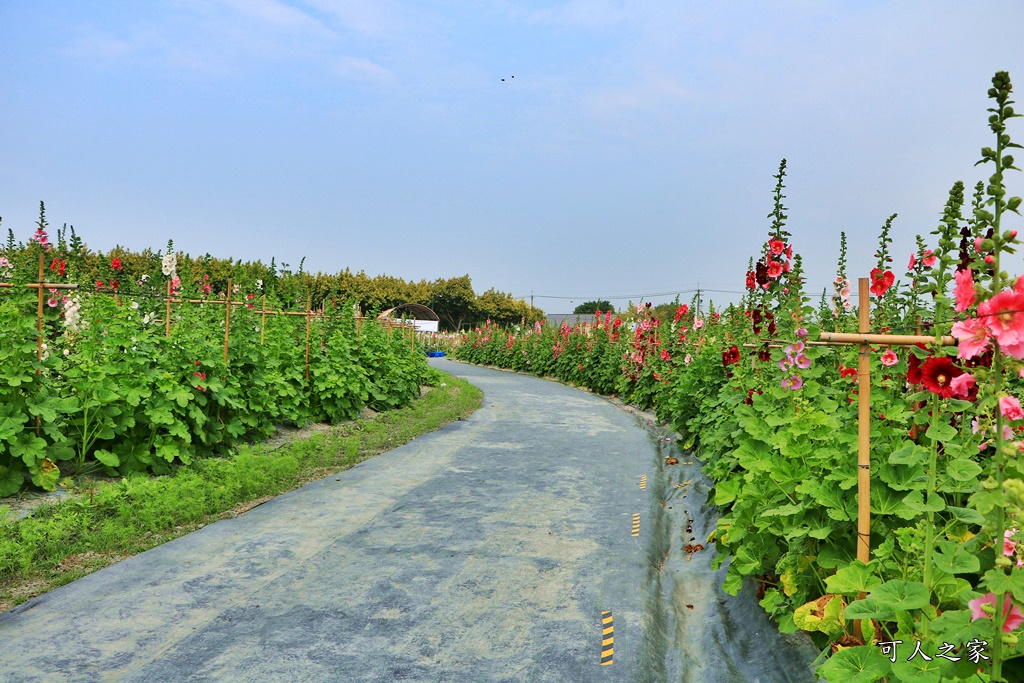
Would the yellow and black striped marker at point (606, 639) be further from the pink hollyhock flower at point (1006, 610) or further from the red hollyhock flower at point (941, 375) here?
the red hollyhock flower at point (941, 375)

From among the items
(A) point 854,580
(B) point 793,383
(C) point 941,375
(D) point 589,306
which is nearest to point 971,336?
(C) point 941,375

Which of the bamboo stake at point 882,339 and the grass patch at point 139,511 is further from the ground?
the bamboo stake at point 882,339

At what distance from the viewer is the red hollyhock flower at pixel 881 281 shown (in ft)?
15.2

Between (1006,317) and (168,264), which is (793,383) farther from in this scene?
(168,264)

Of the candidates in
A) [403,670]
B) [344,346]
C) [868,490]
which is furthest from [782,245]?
[344,346]

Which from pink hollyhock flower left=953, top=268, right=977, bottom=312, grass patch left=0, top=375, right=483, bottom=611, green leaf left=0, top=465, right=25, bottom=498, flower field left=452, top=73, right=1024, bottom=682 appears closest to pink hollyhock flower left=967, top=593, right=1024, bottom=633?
flower field left=452, top=73, right=1024, bottom=682

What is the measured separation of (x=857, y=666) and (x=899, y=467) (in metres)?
1.07

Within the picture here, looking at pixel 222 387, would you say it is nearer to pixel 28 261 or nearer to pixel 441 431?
pixel 28 261

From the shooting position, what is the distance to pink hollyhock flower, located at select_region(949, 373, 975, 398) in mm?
2072

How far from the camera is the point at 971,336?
6.32ft

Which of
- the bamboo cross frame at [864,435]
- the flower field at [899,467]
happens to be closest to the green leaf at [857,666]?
the flower field at [899,467]

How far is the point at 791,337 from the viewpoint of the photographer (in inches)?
161

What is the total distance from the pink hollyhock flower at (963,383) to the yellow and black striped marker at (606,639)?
2.01 metres

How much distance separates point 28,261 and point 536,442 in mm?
6347
